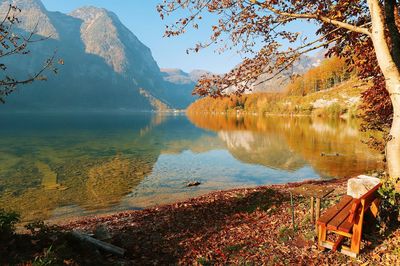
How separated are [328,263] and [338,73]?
199540 mm

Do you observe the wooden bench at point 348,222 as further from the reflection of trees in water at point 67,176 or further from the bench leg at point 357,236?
the reflection of trees in water at point 67,176

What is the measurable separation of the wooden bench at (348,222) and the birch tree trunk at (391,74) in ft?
3.17

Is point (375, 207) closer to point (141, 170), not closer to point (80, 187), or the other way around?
point (80, 187)

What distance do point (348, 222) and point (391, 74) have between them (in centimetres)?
472

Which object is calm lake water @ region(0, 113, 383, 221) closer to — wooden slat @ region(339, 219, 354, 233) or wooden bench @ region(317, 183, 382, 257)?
wooden bench @ region(317, 183, 382, 257)

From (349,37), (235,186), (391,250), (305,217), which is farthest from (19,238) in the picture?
(235,186)

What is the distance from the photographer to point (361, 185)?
10891 mm

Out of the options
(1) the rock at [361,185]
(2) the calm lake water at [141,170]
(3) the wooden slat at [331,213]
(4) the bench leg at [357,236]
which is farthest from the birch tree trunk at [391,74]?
(2) the calm lake water at [141,170]

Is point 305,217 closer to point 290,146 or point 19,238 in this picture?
point 19,238

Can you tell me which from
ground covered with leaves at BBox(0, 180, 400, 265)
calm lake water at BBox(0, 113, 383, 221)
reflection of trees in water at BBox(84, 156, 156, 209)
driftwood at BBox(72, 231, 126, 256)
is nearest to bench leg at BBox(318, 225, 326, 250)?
ground covered with leaves at BBox(0, 180, 400, 265)

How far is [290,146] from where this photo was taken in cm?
6059

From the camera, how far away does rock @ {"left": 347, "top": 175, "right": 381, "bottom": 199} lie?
1070 cm

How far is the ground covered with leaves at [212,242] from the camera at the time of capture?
9.39 meters

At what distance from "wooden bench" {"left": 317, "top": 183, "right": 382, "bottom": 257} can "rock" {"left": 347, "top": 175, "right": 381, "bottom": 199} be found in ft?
1.76
